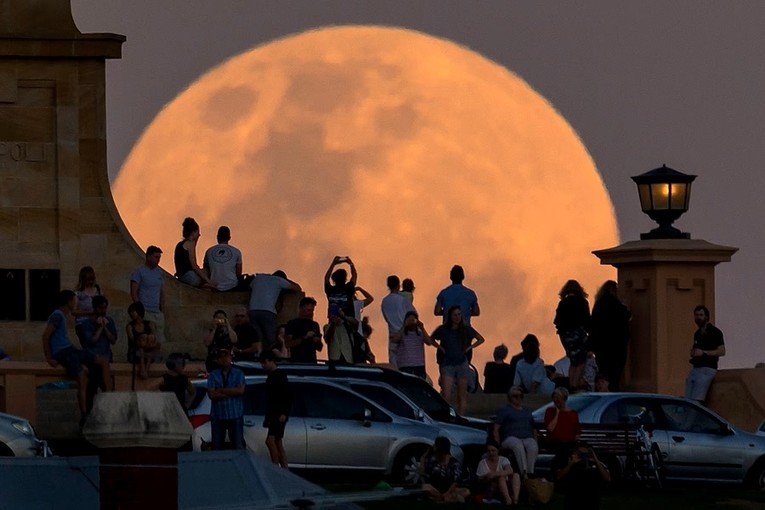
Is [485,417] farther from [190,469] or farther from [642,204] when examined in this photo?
[190,469]

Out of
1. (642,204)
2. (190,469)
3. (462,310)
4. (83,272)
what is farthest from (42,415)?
(190,469)

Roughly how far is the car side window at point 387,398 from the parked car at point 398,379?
1.17ft

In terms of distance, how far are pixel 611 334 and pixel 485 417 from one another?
2133 millimetres

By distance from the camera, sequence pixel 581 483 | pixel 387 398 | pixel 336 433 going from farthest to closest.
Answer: pixel 387 398 < pixel 336 433 < pixel 581 483

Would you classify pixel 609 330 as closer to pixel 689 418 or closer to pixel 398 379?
pixel 689 418

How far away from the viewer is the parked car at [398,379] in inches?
1608

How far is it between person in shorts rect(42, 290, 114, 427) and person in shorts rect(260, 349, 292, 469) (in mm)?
3595

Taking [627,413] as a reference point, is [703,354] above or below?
above

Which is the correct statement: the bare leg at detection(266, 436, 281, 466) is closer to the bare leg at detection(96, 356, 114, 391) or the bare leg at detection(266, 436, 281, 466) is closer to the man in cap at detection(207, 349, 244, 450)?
the man in cap at detection(207, 349, 244, 450)

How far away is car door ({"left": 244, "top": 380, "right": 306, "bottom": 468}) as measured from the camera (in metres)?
38.8

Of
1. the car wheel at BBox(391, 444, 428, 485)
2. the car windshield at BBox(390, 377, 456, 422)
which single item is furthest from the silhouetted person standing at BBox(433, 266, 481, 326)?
the car wheel at BBox(391, 444, 428, 485)

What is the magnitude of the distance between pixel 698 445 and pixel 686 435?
18 cm

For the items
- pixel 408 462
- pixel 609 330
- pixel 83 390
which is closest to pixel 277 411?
pixel 408 462

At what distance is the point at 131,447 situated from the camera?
78.0 feet
